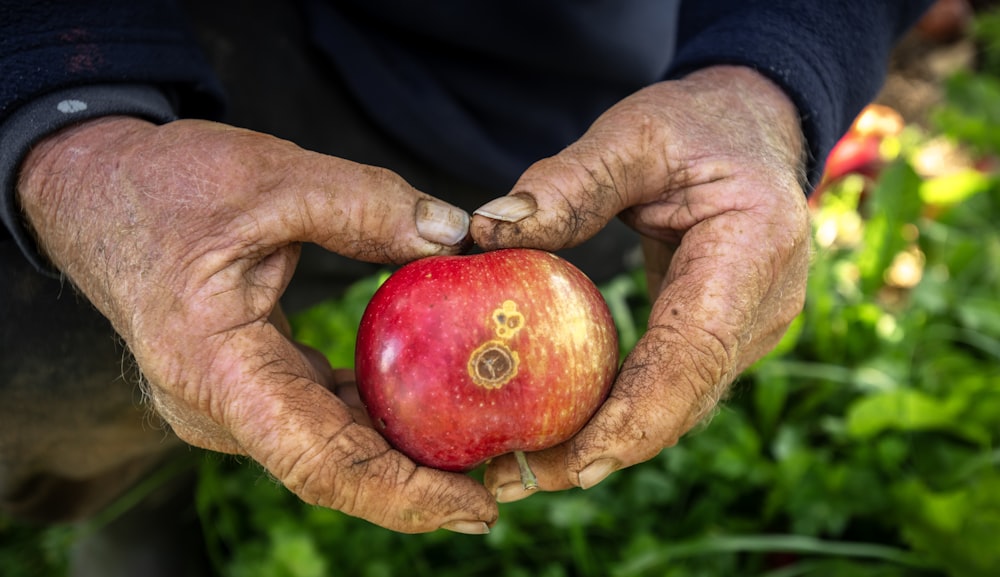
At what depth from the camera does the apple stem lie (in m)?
1.33

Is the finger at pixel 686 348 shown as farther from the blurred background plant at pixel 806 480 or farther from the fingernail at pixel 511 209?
the blurred background plant at pixel 806 480

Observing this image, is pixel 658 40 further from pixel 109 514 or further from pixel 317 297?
pixel 109 514

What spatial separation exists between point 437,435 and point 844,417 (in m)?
1.92

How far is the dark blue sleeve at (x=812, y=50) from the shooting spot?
62.1 inches

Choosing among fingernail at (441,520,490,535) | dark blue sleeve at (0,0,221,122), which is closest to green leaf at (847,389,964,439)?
fingernail at (441,520,490,535)

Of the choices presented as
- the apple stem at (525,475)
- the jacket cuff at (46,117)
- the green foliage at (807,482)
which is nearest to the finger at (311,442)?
the apple stem at (525,475)

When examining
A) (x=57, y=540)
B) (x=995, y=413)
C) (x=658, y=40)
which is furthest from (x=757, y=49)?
(x=57, y=540)

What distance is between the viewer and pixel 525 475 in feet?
4.39

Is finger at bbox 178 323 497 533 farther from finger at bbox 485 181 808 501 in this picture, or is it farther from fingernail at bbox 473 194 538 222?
fingernail at bbox 473 194 538 222

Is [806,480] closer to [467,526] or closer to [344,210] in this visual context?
[467,526]

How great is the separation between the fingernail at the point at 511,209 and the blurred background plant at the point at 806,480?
1156 mm

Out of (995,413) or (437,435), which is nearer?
(437,435)

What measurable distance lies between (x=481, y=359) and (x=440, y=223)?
251mm

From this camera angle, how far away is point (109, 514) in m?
2.28
